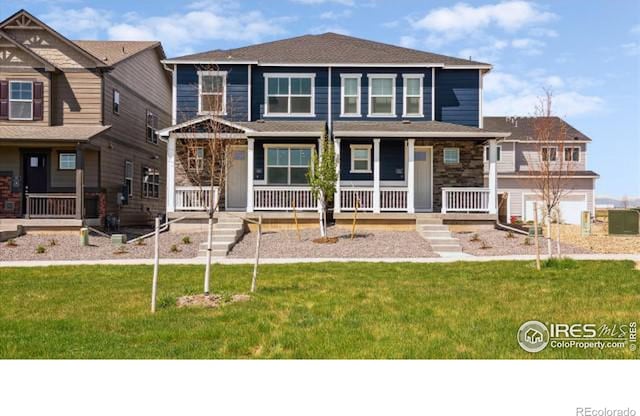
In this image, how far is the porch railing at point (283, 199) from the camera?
20.1 meters

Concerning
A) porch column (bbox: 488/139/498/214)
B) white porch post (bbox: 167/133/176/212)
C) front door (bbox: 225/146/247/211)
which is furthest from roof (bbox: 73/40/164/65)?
porch column (bbox: 488/139/498/214)

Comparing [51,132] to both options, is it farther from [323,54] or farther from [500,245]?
[500,245]

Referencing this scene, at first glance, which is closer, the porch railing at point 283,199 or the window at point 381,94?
the porch railing at point 283,199

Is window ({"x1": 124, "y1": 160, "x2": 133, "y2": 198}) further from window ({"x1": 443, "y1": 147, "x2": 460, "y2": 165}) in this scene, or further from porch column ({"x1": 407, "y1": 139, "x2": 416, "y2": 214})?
window ({"x1": 443, "y1": 147, "x2": 460, "y2": 165})

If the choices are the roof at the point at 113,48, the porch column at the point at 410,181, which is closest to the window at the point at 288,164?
the porch column at the point at 410,181

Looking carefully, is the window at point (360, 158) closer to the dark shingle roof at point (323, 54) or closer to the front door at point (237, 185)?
the dark shingle roof at point (323, 54)

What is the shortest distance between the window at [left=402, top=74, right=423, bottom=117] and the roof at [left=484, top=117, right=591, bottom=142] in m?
16.4

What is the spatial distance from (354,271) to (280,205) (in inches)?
339

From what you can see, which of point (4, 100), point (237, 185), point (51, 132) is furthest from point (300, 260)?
point (4, 100)

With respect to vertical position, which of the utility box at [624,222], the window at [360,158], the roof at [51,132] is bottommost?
the utility box at [624,222]

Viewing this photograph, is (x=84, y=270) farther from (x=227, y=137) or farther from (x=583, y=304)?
(x=583, y=304)

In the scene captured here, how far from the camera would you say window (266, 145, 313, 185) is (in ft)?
71.4

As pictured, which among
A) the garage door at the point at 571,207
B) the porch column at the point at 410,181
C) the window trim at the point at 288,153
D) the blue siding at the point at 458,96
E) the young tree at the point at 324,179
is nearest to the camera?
the young tree at the point at 324,179

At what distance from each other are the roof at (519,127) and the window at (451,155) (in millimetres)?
16463
